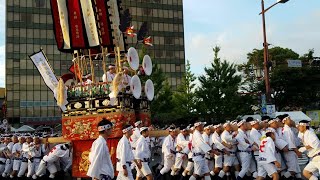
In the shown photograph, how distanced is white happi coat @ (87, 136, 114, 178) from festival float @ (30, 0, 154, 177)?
5013 mm

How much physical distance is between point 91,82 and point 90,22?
1967 mm

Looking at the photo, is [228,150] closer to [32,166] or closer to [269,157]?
[269,157]

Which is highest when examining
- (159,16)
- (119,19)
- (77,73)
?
(159,16)

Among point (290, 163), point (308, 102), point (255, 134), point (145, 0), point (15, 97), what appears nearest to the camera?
point (290, 163)

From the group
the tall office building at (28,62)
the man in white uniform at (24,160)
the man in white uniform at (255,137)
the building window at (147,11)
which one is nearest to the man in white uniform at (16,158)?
the man in white uniform at (24,160)

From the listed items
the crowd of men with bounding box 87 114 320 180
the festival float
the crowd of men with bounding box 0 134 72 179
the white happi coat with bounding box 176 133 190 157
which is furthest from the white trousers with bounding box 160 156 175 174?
the crowd of men with bounding box 0 134 72 179

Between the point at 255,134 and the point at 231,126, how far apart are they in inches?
28.1

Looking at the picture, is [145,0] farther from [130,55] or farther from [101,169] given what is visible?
[101,169]

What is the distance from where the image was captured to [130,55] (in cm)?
1291

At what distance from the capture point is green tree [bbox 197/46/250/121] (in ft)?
88.8

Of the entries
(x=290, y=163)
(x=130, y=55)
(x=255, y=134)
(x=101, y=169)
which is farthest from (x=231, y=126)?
(x=101, y=169)

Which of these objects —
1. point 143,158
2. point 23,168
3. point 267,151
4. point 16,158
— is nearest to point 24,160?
point 23,168

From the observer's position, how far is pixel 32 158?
1296 cm

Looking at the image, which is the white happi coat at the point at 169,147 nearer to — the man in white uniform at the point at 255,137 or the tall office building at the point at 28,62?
the man in white uniform at the point at 255,137
